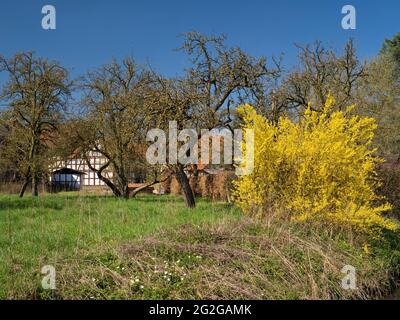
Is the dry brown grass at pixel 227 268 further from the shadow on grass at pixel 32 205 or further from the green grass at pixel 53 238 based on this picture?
the shadow on grass at pixel 32 205

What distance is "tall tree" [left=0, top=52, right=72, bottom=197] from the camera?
26.0 meters

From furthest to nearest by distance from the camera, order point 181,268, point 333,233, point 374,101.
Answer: point 374,101
point 333,233
point 181,268

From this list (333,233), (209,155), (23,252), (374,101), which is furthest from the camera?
(374,101)

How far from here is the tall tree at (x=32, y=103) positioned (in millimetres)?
26047

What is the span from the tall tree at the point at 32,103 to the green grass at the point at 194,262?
61.3ft

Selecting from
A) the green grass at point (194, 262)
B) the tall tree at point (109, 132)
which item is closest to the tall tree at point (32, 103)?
the tall tree at point (109, 132)

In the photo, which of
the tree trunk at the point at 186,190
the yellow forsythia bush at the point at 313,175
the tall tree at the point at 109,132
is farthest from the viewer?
the tall tree at the point at 109,132

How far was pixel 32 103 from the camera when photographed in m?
26.3

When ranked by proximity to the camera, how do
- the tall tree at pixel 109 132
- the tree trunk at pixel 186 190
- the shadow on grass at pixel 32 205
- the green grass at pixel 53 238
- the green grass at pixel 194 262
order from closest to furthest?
1. the green grass at pixel 194 262
2. the green grass at pixel 53 238
3. the shadow on grass at pixel 32 205
4. the tree trunk at pixel 186 190
5. the tall tree at pixel 109 132

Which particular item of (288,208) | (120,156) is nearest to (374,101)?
(120,156)

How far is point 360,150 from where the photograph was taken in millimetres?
9016

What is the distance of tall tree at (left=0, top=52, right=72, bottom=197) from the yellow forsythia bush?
63.3ft

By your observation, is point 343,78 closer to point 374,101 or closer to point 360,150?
point 374,101
